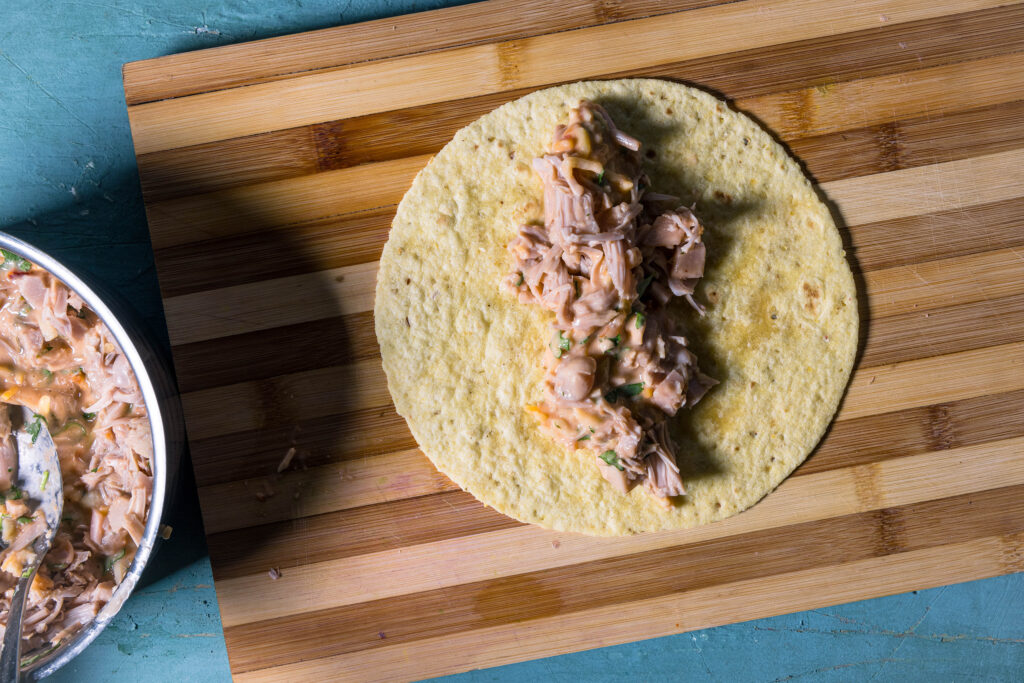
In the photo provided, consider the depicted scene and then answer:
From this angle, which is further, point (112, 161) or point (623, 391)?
point (112, 161)

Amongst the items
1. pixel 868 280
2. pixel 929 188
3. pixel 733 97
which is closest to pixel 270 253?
pixel 733 97

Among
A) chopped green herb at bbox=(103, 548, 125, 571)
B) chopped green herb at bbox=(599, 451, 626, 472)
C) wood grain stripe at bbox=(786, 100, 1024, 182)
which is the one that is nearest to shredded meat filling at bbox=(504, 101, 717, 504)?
chopped green herb at bbox=(599, 451, 626, 472)

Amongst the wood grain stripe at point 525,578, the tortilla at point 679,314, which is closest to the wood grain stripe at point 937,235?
the tortilla at point 679,314

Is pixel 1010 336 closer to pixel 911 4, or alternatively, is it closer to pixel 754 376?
pixel 754 376

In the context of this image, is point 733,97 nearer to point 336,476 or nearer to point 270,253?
point 270,253

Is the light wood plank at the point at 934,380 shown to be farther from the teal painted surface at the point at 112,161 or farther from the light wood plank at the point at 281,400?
the teal painted surface at the point at 112,161

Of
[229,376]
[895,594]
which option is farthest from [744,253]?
[229,376]
